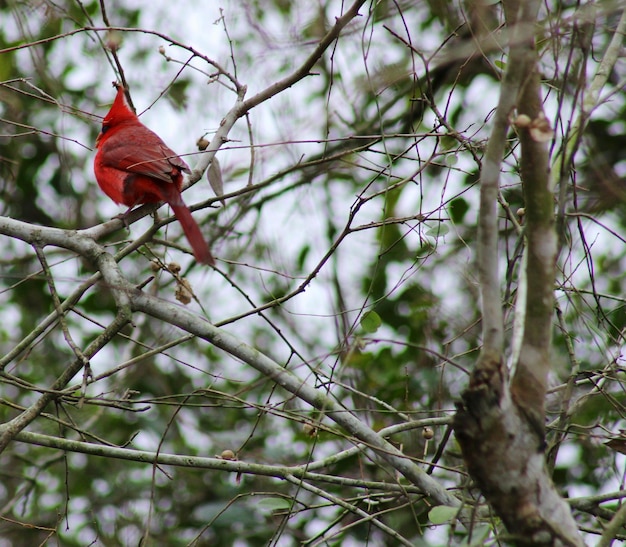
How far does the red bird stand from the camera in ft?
10.6

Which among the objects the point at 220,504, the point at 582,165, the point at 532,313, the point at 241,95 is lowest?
the point at 532,313

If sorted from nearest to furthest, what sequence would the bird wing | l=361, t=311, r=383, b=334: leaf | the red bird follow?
l=361, t=311, r=383, b=334: leaf
the red bird
the bird wing

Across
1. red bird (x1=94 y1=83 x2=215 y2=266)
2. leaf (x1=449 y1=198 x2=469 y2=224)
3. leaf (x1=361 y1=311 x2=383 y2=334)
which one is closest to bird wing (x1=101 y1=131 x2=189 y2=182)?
red bird (x1=94 y1=83 x2=215 y2=266)

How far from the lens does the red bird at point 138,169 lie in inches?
127

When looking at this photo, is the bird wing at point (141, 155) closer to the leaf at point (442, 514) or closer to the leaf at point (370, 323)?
the leaf at point (370, 323)

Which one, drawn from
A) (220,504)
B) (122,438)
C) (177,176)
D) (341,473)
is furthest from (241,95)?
(122,438)

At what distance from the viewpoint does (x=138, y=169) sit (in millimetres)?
3734

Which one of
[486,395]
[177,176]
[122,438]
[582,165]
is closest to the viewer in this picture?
[486,395]

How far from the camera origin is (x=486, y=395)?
1.67 metres

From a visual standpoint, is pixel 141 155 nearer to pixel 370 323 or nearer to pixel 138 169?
pixel 138 169

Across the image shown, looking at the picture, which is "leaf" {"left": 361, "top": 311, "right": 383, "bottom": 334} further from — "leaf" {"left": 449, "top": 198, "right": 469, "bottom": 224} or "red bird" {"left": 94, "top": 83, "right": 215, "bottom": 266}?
"leaf" {"left": 449, "top": 198, "right": 469, "bottom": 224}

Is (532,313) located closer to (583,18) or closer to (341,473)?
(583,18)

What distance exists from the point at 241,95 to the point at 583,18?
1.64m

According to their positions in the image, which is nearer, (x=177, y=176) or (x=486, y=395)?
(x=486, y=395)
